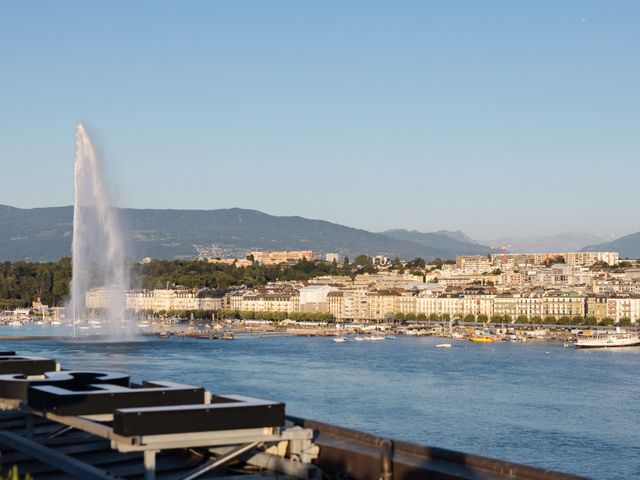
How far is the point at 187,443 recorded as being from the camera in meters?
4.46

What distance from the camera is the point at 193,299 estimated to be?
216 feet

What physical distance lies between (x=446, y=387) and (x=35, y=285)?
176 ft

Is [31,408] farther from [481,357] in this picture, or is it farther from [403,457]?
[481,357]

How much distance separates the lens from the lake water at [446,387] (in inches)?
558

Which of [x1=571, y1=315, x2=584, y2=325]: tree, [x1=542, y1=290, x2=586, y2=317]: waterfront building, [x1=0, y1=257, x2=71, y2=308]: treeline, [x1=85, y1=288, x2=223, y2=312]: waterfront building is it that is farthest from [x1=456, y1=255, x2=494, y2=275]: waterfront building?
[x1=571, y1=315, x2=584, y2=325]: tree

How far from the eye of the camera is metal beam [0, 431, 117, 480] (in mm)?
4508

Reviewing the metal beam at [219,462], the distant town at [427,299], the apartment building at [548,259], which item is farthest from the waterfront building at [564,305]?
the metal beam at [219,462]

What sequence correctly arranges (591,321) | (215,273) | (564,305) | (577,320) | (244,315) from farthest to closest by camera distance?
(215,273), (244,315), (564,305), (577,320), (591,321)

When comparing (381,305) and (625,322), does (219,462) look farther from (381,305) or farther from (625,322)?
(381,305)

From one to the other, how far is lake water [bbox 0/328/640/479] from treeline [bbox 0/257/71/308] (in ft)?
105

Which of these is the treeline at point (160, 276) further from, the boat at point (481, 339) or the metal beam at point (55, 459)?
the metal beam at point (55, 459)

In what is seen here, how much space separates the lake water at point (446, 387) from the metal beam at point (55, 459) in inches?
318

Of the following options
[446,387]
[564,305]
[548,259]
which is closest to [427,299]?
[564,305]

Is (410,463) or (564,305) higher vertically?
(564,305)
